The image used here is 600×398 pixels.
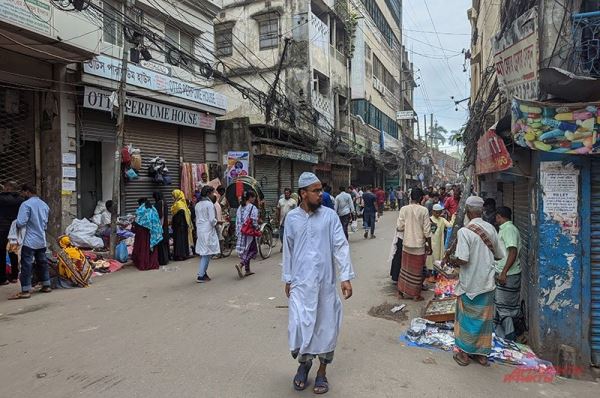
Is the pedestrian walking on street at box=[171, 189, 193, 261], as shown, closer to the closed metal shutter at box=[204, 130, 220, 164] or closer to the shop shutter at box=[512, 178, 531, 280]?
the closed metal shutter at box=[204, 130, 220, 164]

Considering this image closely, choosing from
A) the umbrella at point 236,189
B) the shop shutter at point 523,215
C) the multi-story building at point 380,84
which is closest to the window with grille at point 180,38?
the umbrella at point 236,189

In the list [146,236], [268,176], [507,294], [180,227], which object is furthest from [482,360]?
[268,176]

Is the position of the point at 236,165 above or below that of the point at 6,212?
above

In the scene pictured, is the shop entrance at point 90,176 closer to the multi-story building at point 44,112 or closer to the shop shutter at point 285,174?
the multi-story building at point 44,112

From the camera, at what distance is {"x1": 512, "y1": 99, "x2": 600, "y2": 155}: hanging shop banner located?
4.21 metres

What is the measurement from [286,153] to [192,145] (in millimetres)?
4711

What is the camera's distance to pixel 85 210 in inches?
467

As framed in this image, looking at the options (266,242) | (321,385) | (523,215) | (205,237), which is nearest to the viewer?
(321,385)

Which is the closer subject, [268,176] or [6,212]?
[6,212]

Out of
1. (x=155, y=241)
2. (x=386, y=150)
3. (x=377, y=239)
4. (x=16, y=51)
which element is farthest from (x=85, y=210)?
(x=386, y=150)

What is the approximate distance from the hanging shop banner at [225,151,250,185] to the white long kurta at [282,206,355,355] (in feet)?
40.1

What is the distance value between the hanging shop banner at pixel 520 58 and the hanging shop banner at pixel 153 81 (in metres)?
8.52

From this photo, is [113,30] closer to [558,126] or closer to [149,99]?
[149,99]

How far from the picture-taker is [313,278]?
3754 mm
